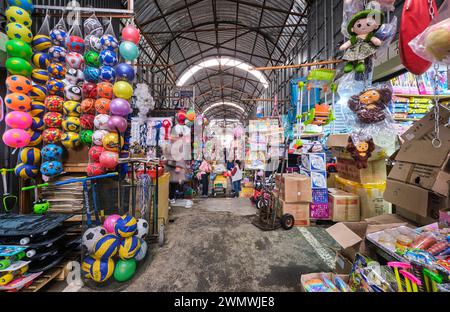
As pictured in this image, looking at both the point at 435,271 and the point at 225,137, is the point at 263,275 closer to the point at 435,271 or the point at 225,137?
the point at 435,271

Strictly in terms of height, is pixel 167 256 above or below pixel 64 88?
below

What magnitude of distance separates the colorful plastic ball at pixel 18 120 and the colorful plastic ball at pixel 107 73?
112 cm

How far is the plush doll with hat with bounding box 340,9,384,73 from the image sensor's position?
188cm

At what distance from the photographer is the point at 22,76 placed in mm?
2557

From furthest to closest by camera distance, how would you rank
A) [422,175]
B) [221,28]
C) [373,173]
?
[221,28] → [373,173] → [422,175]

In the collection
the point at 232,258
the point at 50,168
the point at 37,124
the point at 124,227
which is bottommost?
the point at 232,258

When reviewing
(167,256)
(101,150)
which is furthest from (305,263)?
(101,150)

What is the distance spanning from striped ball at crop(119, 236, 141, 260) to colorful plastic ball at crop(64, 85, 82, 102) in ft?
7.39

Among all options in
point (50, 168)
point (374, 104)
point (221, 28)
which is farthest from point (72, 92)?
point (221, 28)

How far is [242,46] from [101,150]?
32.8ft

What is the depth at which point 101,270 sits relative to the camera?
6.60 ft

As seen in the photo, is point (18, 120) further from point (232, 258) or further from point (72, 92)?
point (232, 258)

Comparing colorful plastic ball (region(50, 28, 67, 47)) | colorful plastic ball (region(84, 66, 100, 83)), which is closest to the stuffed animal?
colorful plastic ball (region(84, 66, 100, 83))

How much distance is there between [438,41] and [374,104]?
1.35 metres
